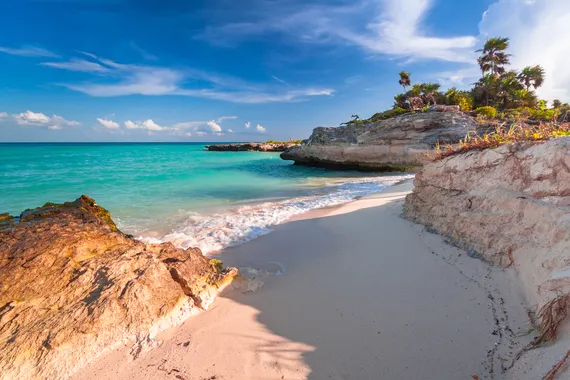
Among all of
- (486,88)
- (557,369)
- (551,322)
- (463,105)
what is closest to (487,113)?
(463,105)

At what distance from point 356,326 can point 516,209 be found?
322 centimetres

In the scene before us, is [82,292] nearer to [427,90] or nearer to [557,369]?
[557,369]

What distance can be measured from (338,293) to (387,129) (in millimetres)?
20596

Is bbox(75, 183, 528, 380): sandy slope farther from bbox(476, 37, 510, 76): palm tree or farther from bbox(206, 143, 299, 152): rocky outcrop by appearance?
bbox(206, 143, 299, 152): rocky outcrop

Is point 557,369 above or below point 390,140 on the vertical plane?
below

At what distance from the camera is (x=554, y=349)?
6.34ft

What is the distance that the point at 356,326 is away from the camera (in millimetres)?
2900

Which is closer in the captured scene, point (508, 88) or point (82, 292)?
point (82, 292)

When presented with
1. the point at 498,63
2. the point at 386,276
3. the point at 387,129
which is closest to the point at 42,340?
the point at 386,276

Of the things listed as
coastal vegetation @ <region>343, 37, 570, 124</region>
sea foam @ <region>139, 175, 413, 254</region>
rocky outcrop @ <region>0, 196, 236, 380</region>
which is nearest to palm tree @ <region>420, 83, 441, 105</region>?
coastal vegetation @ <region>343, 37, 570, 124</region>

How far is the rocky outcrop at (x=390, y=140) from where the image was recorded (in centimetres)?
1952

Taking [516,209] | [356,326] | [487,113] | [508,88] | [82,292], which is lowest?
[356,326]

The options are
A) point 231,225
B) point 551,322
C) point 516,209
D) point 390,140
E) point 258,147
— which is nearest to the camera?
point 551,322

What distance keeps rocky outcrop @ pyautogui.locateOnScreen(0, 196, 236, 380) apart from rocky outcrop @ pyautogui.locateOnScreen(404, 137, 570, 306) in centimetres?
411
